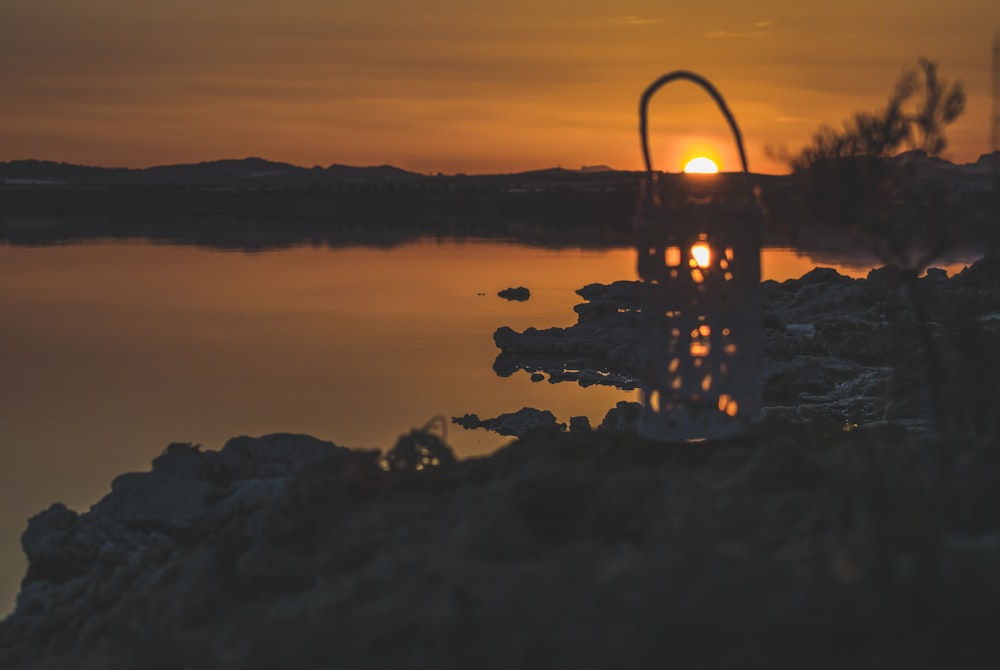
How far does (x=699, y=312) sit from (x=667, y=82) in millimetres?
1392

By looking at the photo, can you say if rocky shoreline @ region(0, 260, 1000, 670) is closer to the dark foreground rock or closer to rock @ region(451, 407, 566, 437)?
the dark foreground rock

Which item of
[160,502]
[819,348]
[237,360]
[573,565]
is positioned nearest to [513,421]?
[819,348]

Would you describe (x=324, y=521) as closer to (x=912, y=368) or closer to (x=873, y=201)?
(x=873, y=201)

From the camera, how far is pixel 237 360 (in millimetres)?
29156

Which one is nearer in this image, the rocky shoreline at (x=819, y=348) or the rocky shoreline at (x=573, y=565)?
the rocky shoreline at (x=573, y=565)

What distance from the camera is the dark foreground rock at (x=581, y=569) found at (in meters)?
4.59

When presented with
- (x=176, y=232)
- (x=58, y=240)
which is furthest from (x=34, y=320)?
(x=176, y=232)

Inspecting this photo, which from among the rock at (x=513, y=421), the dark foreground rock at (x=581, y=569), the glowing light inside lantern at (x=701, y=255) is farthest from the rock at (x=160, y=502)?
the rock at (x=513, y=421)

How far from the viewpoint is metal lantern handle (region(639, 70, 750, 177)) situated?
765 cm

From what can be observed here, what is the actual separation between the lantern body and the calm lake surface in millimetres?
7296

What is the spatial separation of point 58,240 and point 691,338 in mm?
77057

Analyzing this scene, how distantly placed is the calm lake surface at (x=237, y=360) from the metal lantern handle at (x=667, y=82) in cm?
774

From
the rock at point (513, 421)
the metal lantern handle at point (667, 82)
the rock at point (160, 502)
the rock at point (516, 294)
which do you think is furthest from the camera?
the rock at point (516, 294)

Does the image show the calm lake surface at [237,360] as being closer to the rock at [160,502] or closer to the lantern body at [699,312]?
the rock at [160,502]
